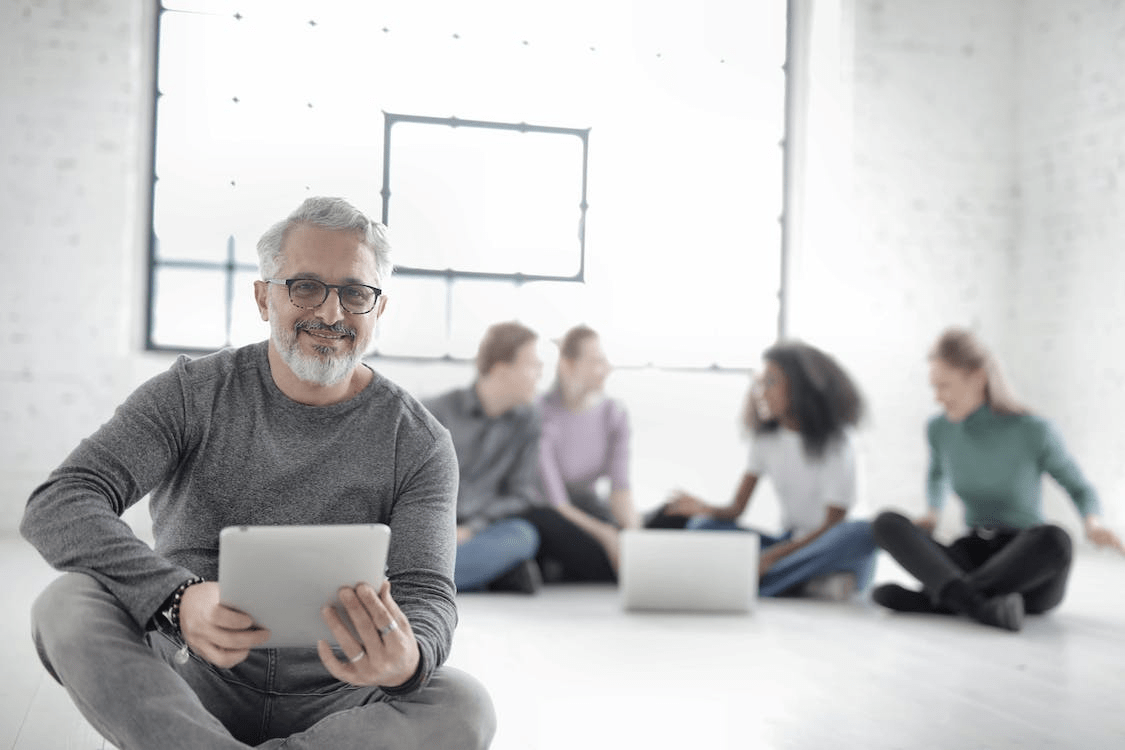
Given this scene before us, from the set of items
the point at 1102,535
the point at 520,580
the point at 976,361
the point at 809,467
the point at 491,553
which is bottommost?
the point at 520,580

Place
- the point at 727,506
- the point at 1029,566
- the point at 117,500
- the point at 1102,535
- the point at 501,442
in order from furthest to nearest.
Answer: the point at 727,506, the point at 501,442, the point at 1029,566, the point at 1102,535, the point at 117,500

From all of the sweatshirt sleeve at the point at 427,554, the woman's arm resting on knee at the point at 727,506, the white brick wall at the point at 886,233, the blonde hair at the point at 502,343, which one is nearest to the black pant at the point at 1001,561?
the woman's arm resting on knee at the point at 727,506

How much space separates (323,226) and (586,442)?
3267mm

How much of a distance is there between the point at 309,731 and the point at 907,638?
252cm

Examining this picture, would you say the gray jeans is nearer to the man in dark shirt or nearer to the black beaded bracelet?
the black beaded bracelet

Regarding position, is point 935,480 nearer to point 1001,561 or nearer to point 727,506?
point 1001,561

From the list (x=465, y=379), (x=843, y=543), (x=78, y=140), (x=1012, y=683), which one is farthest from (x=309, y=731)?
(x=78, y=140)

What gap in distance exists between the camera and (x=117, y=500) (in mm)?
1625

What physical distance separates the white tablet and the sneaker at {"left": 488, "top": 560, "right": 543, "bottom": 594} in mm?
3049

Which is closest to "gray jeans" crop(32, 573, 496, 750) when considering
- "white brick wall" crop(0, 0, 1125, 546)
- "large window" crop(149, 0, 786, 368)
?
"white brick wall" crop(0, 0, 1125, 546)

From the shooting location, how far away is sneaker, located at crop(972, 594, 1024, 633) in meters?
3.77

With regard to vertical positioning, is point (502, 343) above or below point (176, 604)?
above

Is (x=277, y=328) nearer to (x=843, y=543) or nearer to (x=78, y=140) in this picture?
(x=843, y=543)

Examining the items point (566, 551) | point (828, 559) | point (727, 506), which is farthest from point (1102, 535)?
point (566, 551)
